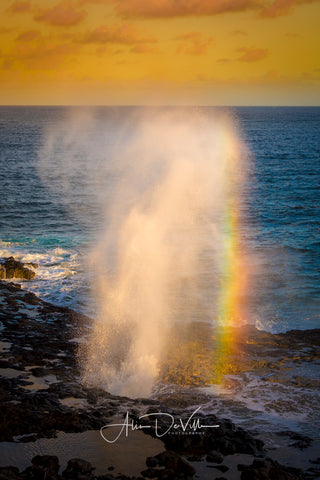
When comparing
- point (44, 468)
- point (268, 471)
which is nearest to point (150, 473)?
point (44, 468)

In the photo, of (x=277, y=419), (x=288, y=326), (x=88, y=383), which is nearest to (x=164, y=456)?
(x=277, y=419)

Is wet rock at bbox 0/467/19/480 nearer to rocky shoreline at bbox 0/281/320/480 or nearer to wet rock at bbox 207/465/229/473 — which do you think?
rocky shoreline at bbox 0/281/320/480

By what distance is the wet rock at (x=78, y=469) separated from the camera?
948cm

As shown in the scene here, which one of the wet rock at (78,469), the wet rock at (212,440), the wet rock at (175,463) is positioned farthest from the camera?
the wet rock at (212,440)

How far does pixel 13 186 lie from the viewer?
53625 mm

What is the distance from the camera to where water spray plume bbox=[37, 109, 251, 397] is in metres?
16.6

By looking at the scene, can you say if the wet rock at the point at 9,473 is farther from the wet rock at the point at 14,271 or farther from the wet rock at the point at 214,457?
the wet rock at the point at 14,271

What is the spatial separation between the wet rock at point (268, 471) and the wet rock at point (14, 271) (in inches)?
→ 678

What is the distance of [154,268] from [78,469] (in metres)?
18.2

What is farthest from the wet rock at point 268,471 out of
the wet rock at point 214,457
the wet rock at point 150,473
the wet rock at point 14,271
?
the wet rock at point 14,271

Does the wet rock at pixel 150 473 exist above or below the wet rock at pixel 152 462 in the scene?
below

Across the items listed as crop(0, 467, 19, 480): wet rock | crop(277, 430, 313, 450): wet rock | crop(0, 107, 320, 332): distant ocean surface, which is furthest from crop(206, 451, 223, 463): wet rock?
crop(0, 107, 320, 332): distant ocean surface

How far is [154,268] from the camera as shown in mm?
27547

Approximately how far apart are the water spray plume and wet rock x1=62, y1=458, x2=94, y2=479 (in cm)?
421
